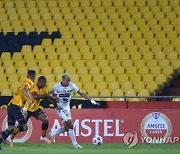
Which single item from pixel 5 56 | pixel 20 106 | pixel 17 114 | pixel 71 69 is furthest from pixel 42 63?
pixel 17 114

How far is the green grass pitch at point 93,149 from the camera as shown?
56.2 feet

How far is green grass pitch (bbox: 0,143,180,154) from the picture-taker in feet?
56.2

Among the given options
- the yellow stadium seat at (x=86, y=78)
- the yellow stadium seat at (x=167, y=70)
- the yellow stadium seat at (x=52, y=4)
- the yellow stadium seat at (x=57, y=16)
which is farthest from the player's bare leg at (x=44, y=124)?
the yellow stadium seat at (x=52, y=4)

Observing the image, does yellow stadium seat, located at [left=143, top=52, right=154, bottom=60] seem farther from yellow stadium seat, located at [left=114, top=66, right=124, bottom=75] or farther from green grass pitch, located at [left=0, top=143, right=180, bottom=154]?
green grass pitch, located at [left=0, top=143, right=180, bottom=154]

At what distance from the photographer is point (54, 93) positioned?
19.9m

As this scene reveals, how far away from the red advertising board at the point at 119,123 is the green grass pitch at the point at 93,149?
0.82 meters

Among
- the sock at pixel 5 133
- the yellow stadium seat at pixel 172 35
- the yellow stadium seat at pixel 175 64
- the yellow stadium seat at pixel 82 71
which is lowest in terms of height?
the sock at pixel 5 133

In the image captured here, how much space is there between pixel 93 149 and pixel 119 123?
341 centimetres

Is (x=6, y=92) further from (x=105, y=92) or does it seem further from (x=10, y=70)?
(x=105, y=92)

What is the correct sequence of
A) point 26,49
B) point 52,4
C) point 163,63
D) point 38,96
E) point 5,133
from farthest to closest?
1. point 52,4
2. point 26,49
3. point 163,63
4. point 38,96
5. point 5,133

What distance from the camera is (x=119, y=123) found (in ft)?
70.9

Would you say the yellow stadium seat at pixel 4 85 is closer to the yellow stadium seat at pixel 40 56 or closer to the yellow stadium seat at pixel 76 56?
the yellow stadium seat at pixel 40 56

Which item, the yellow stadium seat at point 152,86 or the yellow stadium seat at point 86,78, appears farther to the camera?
the yellow stadium seat at point 86,78

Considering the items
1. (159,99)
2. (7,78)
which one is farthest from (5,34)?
(159,99)
